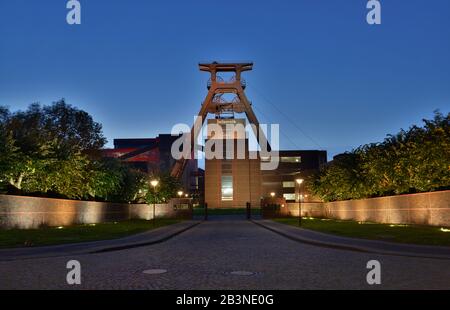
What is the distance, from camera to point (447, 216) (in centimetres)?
2747

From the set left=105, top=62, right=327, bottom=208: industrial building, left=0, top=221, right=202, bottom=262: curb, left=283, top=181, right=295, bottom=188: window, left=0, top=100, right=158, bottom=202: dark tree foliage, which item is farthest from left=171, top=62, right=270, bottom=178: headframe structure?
left=0, top=221, right=202, bottom=262: curb

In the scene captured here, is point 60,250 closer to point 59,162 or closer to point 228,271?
point 228,271

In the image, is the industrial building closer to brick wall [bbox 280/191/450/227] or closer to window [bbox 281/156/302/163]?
window [bbox 281/156/302/163]

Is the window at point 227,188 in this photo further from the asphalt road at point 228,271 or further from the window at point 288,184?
the asphalt road at point 228,271

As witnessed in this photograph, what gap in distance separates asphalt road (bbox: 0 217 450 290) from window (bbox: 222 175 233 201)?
99052mm

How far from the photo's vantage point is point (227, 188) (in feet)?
383

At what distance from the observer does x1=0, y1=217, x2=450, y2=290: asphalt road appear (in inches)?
402

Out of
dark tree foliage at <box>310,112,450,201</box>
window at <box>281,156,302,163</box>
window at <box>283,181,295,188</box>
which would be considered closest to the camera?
dark tree foliage at <box>310,112,450,201</box>

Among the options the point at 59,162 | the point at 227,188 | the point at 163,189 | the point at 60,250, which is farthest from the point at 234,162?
the point at 60,250

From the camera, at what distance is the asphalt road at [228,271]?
1022 centimetres

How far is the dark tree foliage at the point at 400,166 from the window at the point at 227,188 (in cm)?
6091

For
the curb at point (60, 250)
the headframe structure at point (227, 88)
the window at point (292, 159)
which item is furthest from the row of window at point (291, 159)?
the curb at point (60, 250)

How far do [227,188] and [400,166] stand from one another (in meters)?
83.5
